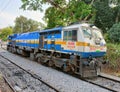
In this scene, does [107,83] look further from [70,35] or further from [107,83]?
[70,35]

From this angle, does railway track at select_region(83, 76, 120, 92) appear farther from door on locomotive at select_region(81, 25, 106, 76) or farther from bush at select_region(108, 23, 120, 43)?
bush at select_region(108, 23, 120, 43)

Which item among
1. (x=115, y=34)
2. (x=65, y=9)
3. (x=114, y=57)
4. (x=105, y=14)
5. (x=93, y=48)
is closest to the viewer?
(x=93, y=48)

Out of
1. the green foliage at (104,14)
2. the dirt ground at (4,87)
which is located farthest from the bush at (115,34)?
the dirt ground at (4,87)

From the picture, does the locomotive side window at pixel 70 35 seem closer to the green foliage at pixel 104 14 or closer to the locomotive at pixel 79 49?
the locomotive at pixel 79 49

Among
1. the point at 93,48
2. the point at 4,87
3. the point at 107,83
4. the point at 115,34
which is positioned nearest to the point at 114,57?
the point at 93,48

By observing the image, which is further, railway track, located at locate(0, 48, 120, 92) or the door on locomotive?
the door on locomotive

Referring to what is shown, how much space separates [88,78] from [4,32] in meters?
82.3

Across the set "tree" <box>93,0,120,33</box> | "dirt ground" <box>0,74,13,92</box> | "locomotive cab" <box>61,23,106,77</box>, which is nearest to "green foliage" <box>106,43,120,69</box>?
"locomotive cab" <box>61,23,106,77</box>

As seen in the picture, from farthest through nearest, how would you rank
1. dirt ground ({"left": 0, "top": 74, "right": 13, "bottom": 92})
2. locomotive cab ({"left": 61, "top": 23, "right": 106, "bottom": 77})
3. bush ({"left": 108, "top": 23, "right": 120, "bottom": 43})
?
bush ({"left": 108, "top": 23, "right": 120, "bottom": 43}) < locomotive cab ({"left": 61, "top": 23, "right": 106, "bottom": 77}) < dirt ground ({"left": 0, "top": 74, "right": 13, "bottom": 92})

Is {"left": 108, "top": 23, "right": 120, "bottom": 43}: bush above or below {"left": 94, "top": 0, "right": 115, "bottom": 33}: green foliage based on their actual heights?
below

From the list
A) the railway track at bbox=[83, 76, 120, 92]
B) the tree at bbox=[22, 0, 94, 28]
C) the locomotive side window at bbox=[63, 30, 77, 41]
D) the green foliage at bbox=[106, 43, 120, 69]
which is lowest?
the railway track at bbox=[83, 76, 120, 92]

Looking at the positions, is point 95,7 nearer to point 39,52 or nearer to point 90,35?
point 39,52

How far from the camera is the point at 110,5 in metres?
28.9

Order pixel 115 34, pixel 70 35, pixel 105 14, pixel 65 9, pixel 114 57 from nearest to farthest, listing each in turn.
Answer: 1. pixel 70 35
2. pixel 114 57
3. pixel 115 34
4. pixel 65 9
5. pixel 105 14
